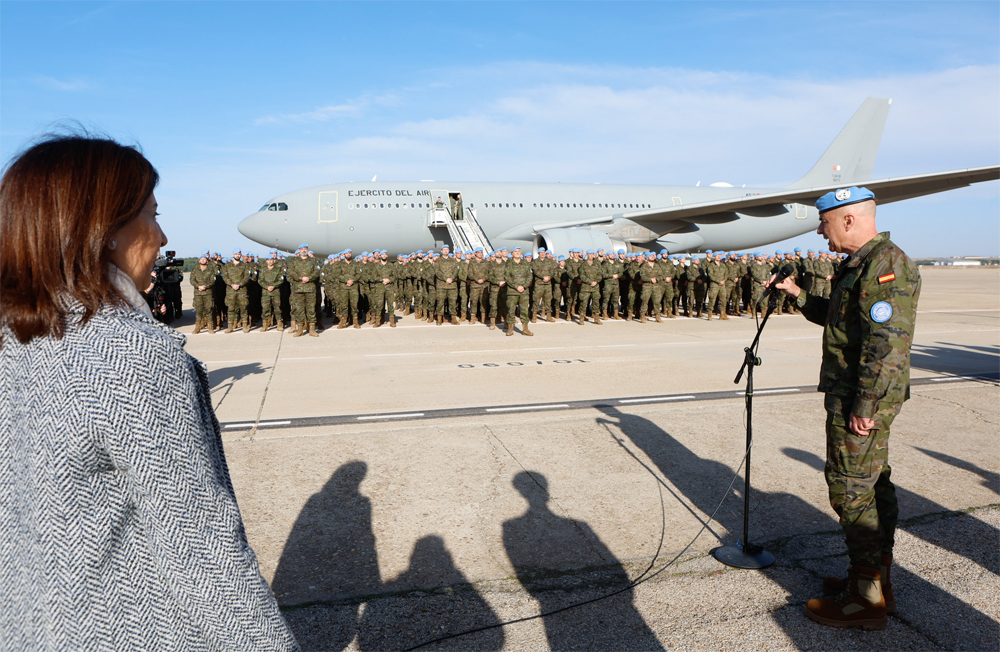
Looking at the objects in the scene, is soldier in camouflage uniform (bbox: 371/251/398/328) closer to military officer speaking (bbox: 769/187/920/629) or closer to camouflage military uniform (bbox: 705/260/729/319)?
camouflage military uniform (bbox: 705/260/729/319)

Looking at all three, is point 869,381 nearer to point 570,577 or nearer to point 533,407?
point 570,577

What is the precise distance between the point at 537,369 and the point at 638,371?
4.72ft

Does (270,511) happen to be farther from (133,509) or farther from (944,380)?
(944,380)

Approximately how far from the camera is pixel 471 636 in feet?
8.90

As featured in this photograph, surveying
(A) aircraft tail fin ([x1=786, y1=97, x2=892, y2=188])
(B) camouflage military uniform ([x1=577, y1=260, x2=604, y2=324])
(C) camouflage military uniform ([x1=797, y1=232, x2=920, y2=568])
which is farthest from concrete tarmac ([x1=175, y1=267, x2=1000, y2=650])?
(A) aircraft tail fin ([x1=786, y1=97, x2=892, y2=188])

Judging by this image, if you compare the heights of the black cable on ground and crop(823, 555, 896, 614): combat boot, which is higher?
crop(823, 555, 896, 614): combat boot

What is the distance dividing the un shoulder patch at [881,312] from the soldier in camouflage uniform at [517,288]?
10.0m

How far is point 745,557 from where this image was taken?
3387mm

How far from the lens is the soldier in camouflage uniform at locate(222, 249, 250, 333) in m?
13.3

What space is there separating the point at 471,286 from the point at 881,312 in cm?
1209

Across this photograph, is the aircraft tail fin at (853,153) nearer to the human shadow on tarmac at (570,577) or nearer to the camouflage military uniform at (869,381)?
the camouflage military uniform at (869,381)

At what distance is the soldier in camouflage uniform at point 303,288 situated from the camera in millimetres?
12695

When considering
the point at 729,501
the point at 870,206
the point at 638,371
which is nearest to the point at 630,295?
the point at 638,371

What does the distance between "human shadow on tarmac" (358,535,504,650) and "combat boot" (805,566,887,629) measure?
1513mm
